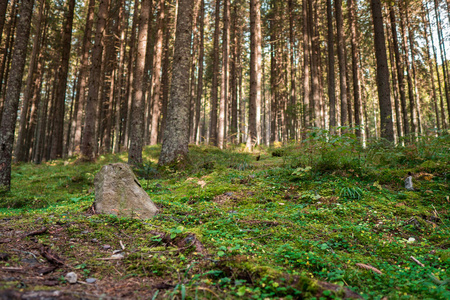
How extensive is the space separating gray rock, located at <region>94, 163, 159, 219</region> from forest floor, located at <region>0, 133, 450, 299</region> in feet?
0.73

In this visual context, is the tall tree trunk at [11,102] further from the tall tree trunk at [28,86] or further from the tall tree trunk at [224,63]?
the tall tree trunk at [224,63]

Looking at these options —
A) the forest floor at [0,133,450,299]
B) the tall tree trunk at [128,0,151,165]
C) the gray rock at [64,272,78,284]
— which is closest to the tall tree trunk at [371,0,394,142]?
the forest floor at [0,133,450,299]

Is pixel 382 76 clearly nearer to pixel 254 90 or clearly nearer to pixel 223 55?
pixel 254 90

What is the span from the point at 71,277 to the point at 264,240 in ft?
6.68

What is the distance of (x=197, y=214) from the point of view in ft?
13.5

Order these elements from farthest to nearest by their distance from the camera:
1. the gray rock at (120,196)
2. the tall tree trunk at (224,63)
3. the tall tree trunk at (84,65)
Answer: the tall tree trunk at (224,63)
the tall tree trunk at (84,65)
the gray rock at (120,196)

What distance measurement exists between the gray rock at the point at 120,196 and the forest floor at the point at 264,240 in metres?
0.22

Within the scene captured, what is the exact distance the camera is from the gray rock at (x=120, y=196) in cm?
406

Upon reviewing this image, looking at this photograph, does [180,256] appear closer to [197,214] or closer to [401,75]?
[197,214]

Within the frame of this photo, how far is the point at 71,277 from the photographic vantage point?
209cm

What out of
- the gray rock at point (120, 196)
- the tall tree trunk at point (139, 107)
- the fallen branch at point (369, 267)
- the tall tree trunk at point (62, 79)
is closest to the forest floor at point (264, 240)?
the fallen branch at point (369, 267)

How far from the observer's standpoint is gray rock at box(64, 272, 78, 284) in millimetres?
2041

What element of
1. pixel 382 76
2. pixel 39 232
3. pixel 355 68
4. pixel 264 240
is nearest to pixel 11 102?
pixel 39 232

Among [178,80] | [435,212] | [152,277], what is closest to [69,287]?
[152,277]
